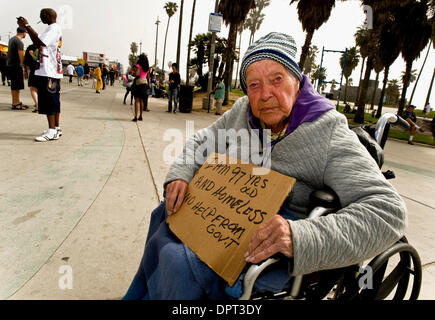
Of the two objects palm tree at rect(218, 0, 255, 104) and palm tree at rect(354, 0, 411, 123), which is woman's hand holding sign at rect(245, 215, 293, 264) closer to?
palm tree at rect(218, 0, 255, 104)

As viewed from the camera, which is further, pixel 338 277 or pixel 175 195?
pixel 175 195

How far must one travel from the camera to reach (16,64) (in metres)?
6.51

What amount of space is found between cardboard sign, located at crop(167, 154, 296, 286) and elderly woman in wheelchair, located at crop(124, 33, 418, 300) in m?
0.05

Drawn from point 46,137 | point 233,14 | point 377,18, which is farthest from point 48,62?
point 377,18

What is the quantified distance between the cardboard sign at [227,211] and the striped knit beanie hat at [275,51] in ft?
1.75

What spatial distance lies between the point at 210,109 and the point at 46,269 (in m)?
12.2

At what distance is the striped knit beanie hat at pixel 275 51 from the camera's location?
128 cm

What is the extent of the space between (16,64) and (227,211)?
7821 millimetres

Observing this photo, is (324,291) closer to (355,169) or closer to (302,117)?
(355,169)

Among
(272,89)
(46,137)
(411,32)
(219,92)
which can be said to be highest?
(411,32)

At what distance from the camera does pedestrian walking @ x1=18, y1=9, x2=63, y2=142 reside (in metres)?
3.94

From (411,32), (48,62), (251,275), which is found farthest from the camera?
(411,32)

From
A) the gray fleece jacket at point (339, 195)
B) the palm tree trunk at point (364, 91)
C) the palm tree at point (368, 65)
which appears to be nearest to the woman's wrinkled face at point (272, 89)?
the gray fleece jacket at point (339, 195)

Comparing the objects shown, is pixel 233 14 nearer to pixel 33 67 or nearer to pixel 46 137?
pixel 33 67
